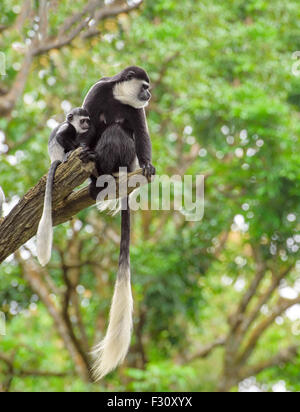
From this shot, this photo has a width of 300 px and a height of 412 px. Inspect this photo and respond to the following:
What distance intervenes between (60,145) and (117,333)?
100cm

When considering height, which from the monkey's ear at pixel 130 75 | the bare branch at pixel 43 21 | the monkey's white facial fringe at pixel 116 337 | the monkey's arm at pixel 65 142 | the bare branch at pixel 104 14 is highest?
the monkey's ear at pixel 130 75

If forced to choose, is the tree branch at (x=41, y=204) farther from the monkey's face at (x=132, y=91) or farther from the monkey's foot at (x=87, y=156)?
the monkey's face at (x=132, y=91)

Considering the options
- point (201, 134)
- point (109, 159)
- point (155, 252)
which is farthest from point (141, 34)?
point (109, 159)

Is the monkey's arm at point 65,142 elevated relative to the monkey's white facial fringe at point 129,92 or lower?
lower

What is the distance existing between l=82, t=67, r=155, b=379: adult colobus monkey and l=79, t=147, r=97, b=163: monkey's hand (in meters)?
0.13

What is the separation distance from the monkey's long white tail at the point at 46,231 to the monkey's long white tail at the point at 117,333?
0.51 m

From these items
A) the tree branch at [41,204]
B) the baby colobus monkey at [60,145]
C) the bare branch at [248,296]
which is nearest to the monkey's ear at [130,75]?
the baby colobus monkey at [60,145]

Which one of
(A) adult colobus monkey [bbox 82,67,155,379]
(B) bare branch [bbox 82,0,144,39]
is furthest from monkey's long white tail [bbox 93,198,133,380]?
(B) bare branch [bbox 82,0,144,39]

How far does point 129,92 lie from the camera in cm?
304

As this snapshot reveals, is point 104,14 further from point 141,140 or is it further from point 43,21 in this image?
point 141,140

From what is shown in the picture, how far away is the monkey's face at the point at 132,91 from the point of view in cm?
302

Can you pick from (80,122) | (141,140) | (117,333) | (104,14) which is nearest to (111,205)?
(141,140)

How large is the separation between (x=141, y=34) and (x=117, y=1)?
0.72m
